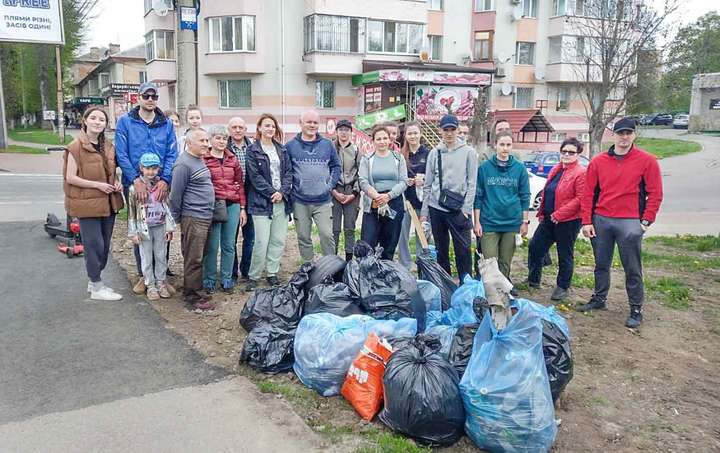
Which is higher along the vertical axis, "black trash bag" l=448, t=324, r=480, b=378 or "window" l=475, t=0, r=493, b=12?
"window" l=475, t=0, r=493, b=12

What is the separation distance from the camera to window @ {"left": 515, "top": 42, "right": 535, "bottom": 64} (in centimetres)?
3602

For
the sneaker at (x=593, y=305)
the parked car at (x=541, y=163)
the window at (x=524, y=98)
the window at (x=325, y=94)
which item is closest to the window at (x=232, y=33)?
the window at (x=325, y=94)

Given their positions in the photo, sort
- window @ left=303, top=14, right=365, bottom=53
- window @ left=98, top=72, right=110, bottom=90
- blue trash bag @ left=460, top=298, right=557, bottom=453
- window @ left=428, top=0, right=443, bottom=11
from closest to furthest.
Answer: blue trash bag @ left=460, top=298, right=557, bottom=453 < window @ left=303, top=14, right=365, bottom=53 < window @ left=428, top=0, right=443, bottom=11 < window @ left=98, top=72, right=110, bottom=90

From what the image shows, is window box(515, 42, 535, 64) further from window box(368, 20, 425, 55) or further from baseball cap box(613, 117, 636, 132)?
baseball cap box(613, 117, 636, 132)

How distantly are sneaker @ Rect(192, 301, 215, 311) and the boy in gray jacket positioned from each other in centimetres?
244

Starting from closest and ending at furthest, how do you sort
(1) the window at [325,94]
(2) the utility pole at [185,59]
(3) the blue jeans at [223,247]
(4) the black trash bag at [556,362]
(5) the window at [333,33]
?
1. (4) the black trash bag at [556,362]
2. (3) the blue jeans at [223,247]
3. (2) the utility pole at [185,59]
4. (5) the window at [333,33]
5. (1) the window at [325,94]

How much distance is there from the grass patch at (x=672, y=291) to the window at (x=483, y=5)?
30318mm

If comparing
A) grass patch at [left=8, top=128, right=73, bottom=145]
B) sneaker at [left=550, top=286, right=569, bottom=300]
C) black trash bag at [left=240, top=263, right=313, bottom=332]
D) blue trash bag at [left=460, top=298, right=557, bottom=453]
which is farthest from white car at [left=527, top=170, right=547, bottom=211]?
grass patch at [left=8, top=128, right=73, bottom=145]

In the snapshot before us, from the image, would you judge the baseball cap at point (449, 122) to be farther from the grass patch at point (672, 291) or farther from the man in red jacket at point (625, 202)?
the grass patch at point (672, 291)

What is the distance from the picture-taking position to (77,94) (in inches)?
3499

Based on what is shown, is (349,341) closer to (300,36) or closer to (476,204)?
(476,204)

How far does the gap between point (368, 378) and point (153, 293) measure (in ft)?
9.90

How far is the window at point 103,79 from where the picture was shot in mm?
65938

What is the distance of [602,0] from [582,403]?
16.5m
